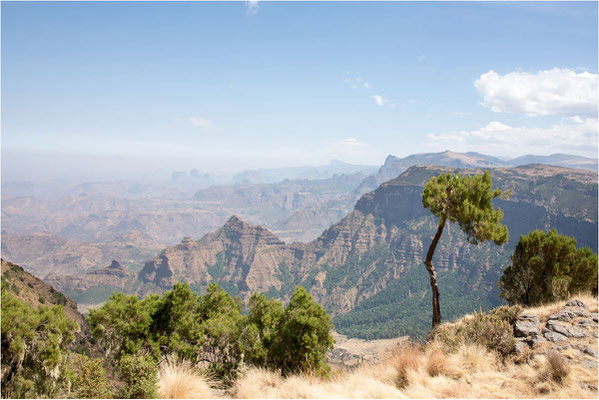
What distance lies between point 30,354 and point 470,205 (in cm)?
2118

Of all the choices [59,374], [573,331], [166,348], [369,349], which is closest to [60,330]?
[59,374]

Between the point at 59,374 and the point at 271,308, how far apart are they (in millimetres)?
13393

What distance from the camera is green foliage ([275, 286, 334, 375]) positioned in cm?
1958

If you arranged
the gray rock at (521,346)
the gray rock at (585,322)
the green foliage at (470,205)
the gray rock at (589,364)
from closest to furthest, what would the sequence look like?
the gray rock at (589,364) → the gray rock at (521,346) → the gray rock at (585,322) → the green foliage at (470,205)

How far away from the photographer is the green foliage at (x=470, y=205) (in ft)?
51.6

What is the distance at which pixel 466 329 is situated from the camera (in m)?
11.6

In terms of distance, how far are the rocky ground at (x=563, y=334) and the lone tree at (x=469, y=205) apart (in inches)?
169

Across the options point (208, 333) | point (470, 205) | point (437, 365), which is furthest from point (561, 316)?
point (208, 333)

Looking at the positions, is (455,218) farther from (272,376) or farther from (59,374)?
(59,374)

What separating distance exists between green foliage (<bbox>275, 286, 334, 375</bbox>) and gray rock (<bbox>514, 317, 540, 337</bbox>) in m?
11.3

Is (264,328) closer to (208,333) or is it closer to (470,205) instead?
(208,333)

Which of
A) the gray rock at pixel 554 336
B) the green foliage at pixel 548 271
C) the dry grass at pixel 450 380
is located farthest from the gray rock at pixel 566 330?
the green foliage at pixel 548 271

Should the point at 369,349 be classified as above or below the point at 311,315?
below

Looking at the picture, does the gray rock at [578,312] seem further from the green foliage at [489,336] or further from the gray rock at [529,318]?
the green foliage at [489,336]
